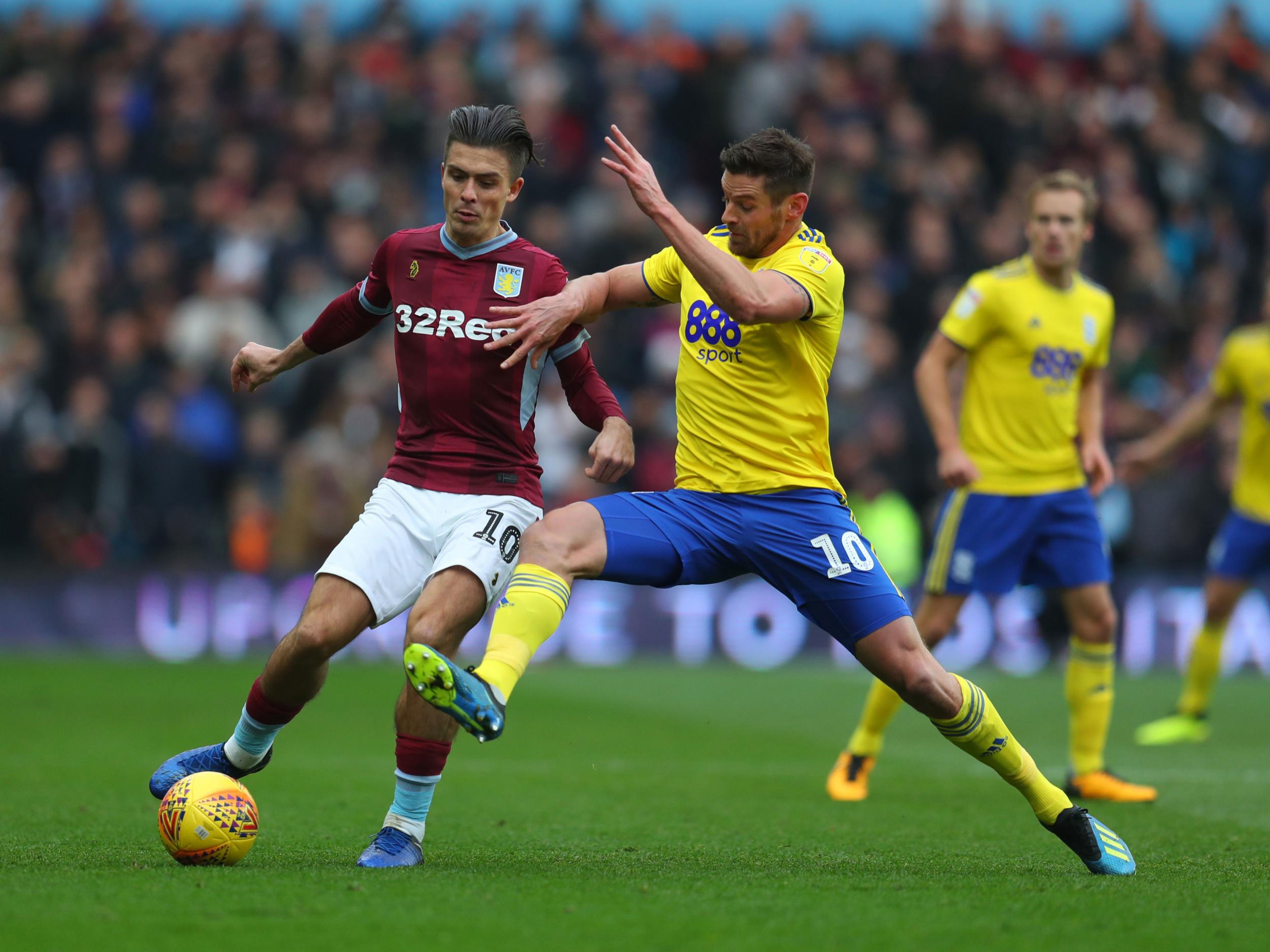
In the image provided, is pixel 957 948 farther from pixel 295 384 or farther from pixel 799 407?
pixel 295 384

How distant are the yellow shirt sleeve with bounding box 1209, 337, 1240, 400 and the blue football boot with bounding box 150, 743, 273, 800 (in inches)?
257

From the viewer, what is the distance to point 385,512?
5789mm

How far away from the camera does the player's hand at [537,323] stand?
541cm

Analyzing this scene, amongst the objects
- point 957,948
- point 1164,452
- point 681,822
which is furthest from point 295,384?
point 957,948

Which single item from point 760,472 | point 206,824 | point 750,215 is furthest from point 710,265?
point 206,824

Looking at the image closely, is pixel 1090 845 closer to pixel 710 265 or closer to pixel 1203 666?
pixel 710 265

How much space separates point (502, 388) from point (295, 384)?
418 inches

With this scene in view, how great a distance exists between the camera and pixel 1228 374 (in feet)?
32.9

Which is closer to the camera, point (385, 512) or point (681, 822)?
point (385, 512)

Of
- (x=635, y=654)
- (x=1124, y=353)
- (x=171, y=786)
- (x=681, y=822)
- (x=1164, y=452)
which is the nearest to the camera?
(x=171, y=786)

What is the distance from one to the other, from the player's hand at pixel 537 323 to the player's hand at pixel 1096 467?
138 inches

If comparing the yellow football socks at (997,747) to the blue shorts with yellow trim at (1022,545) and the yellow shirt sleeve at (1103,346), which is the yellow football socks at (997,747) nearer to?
the blue shorts with yellow trim at (1022,545)

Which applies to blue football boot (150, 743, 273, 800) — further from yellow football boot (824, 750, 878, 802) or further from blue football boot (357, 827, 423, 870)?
yellow football boot (824, 750, 878, 802)

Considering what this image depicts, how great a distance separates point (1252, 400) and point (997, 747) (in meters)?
5.27
